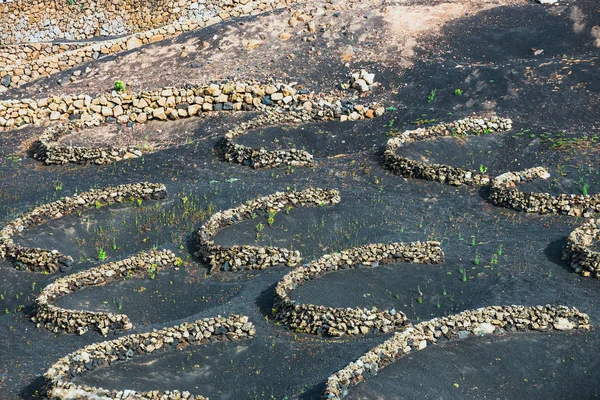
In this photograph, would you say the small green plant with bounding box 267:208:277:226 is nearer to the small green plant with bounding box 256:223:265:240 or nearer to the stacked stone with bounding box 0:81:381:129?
the small green plant with bounding box 256:223:265:240

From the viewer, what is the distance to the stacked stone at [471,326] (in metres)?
31.2

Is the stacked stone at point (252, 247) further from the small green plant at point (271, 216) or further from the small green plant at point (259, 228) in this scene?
the small green plant at point (259, 228)

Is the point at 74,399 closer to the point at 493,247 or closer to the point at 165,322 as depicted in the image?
the point at 165,322

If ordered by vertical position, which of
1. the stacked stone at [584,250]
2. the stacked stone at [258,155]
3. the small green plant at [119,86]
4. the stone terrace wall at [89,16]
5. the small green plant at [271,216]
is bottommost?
the stacked stone at [584,250]

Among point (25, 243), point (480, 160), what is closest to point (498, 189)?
point (480, 160)

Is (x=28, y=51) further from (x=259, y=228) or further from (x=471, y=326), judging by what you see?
(x=471, y=326)

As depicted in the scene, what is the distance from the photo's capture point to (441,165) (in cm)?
4488

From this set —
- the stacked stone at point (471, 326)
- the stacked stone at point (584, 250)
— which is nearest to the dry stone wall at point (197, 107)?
the stacked stone at point (584, 250)

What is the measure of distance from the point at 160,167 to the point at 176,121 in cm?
495

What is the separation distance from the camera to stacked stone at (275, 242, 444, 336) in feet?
111

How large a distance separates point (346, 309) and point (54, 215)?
570 inches

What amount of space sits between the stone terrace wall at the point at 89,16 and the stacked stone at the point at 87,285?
26.9 m

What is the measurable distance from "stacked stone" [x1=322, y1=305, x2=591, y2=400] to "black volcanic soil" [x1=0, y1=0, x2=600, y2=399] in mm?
Answer: 345

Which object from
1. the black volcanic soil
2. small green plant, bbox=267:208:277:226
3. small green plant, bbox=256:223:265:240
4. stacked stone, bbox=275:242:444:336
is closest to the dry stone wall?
the black volcanic soil
